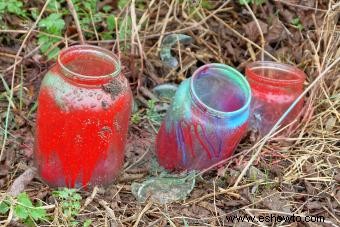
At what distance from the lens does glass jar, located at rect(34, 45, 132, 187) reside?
1.95 meters

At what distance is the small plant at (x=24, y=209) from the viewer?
1.88 metres

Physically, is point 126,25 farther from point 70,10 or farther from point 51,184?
point 51,184

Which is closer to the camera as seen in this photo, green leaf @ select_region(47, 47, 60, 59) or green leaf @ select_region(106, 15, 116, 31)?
green leaf @ select_region(47, 47, 60, 59)

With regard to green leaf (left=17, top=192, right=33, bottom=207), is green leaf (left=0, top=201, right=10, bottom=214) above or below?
below

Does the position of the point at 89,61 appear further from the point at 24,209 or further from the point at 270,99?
the point at 270,99

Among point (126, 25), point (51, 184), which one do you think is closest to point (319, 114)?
point (126, 25)

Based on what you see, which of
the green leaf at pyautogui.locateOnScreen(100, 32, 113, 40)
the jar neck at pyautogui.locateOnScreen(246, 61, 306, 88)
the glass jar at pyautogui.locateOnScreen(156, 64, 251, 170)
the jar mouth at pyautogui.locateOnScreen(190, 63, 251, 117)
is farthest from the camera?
the green leaf at pyautogui.locateOnScreen(100, 32, 113, 40)

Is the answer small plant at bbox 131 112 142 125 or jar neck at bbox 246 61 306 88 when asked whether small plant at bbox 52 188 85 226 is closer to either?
small plant at bbox 131 112 142 125

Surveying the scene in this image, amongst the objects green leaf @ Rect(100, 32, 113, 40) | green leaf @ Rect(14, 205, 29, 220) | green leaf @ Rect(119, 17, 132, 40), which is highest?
green leaf @ Rect(119, 17, 132, 40)

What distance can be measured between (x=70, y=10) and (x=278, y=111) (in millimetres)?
930

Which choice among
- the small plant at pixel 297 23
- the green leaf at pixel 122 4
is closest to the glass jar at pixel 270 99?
the small plant at pixel 297 23

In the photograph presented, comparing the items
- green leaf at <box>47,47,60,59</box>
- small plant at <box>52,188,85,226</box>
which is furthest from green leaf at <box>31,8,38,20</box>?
small plant at <box>52,188,85,226</box>

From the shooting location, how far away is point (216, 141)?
2.16 metres

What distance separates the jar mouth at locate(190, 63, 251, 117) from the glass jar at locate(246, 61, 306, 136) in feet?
0.45
